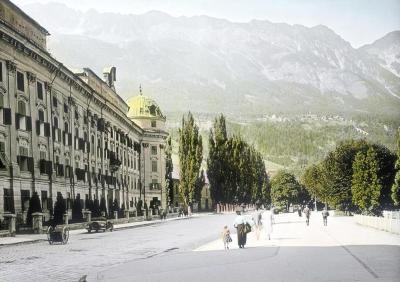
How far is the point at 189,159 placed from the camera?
8844 centimetres

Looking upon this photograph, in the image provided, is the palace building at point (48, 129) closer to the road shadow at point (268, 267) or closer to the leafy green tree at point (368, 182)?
the road shadow at point (268, 267)

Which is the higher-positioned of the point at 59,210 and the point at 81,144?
the point at 81,144

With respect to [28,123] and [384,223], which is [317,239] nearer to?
[384,223]

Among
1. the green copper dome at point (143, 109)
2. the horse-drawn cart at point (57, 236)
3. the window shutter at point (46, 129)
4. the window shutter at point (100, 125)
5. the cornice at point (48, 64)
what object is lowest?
the horse-drawn cart at point (57, 236)

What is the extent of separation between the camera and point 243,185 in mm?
100812

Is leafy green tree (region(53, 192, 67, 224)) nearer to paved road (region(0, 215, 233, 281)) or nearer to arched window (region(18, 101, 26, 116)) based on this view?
arched window (region(18, 101, 26, 116))

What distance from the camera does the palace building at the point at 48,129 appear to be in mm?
36750

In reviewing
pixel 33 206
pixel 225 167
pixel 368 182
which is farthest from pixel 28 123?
pixel 225 167

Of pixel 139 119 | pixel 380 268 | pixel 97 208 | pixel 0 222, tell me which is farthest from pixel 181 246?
pixel 139 119

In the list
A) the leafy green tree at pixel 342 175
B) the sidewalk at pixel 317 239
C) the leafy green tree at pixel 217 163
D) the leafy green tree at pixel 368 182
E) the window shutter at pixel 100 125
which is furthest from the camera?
the leafy green tree at pixel 217 163

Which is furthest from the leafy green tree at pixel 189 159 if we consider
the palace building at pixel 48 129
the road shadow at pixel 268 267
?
the road shadow at pixel 268 267

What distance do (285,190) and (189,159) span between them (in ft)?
238

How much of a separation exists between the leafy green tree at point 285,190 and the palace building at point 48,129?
82907mm

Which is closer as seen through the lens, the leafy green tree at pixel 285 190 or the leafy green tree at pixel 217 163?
the leafy green tree at pixel 217 163
